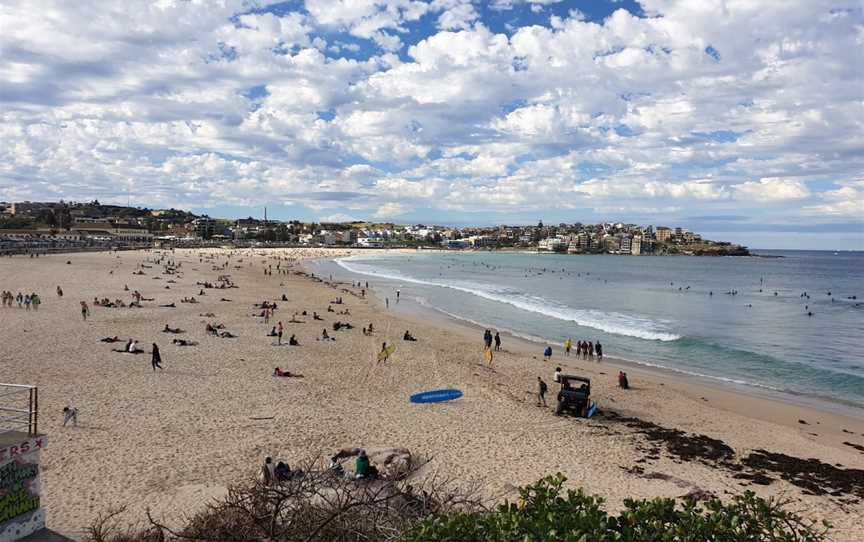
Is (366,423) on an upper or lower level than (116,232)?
lower

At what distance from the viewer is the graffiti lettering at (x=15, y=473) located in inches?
257

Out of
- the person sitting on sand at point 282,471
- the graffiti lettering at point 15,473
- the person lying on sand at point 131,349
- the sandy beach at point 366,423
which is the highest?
the graffiti lettering at point 15,473

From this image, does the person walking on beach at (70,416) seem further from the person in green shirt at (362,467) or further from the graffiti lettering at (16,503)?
the person in green shirt at (362,467)

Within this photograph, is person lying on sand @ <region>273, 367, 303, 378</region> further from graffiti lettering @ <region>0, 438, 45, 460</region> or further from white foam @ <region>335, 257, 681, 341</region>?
white foam @ <region>335, 257, 681, 341</region>

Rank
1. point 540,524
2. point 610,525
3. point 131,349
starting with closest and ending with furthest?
point 540,524 → point 610,525 → point 131,349

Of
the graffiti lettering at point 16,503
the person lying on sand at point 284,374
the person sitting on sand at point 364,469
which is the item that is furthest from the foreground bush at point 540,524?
the person lying on sand at point 284,374

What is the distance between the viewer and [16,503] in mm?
6672

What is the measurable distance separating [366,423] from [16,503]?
28.0 feet

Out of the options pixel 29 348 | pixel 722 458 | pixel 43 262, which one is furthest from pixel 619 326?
pixel 43 262

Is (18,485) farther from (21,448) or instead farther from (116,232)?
(116,232)

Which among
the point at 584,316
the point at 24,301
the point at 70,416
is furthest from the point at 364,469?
the point at 584,316

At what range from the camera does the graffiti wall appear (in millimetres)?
6531

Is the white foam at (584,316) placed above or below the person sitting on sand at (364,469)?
below

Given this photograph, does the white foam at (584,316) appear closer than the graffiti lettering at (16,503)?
No
